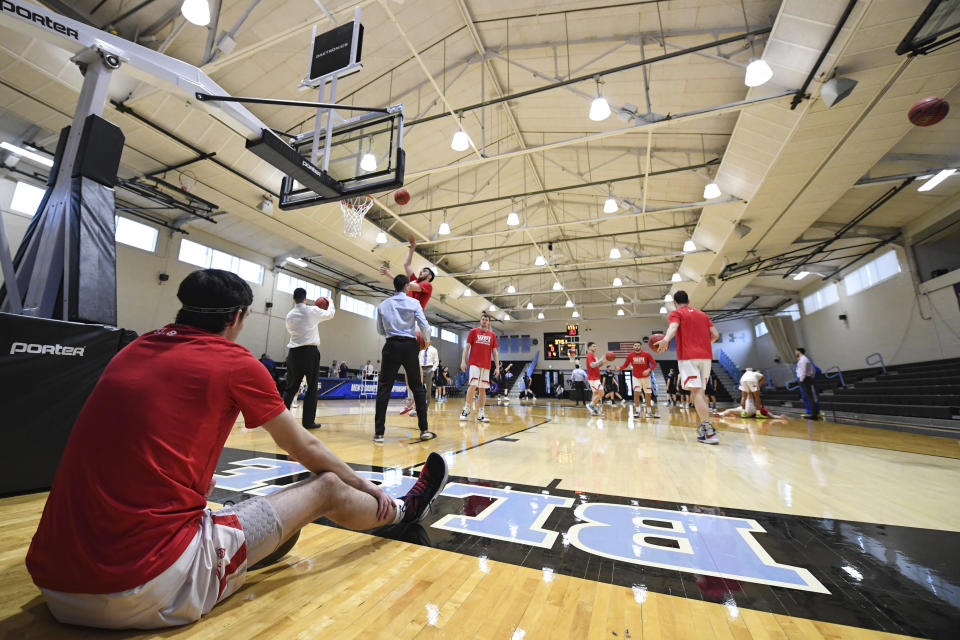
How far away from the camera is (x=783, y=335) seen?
65.4ft

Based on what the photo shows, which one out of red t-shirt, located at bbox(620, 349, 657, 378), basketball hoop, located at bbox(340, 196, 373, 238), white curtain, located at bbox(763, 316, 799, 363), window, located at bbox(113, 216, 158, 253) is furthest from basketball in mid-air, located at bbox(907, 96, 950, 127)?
white curtain, located at bbox(763, 316, 799, 363)

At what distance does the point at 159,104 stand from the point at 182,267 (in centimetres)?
794

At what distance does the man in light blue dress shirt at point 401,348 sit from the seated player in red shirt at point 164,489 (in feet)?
10.1

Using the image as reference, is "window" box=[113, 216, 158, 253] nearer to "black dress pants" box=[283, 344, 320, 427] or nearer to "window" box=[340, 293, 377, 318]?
"window" box=[340, 293, 377, 318]

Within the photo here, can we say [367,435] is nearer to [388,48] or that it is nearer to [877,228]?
[388,48]

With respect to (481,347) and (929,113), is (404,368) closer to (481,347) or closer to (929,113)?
(481,347)

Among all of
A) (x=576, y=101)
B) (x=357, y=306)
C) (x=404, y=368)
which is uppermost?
(x=576, y=101)

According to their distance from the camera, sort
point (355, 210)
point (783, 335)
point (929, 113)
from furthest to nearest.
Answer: point (783, 335)
point (355, 210)
point (929, 113)

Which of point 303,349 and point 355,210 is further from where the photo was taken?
point 355,210

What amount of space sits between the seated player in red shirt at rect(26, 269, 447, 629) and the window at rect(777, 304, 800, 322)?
2447 centimetres

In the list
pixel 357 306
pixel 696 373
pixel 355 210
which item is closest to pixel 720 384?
pixel 696 373

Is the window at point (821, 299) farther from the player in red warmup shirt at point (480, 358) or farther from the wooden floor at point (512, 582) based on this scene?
the wooden floor at point (512, 582)

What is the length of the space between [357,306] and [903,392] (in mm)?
21363

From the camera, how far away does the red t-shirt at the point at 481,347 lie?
22.7 ft
